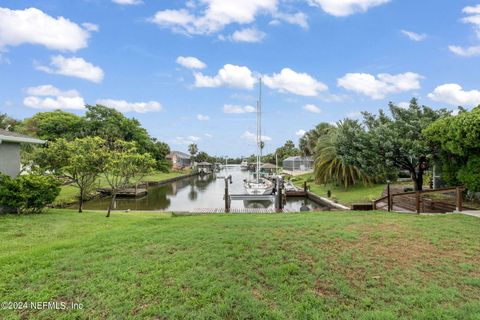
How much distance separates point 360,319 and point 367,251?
217cm

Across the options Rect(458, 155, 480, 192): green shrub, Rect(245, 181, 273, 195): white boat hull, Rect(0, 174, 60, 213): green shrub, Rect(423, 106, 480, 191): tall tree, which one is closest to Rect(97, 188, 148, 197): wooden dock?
Rect(245, 181, 273, 195): white boat hull

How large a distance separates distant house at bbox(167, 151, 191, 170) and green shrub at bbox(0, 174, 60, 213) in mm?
61245

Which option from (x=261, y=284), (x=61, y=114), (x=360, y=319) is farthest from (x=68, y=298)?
(x=61, y=114)

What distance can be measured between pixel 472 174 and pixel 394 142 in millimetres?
4142

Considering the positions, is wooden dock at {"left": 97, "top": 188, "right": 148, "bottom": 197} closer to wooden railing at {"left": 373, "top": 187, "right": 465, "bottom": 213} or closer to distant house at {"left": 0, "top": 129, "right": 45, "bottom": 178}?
distant house at {"left": 0, "top": 129, "right": 45, "bottom": 178}

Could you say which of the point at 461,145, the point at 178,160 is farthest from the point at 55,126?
the point at 461,145

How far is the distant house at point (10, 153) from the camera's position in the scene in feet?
33.9

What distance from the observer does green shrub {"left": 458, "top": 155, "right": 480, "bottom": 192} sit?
10.3 metres

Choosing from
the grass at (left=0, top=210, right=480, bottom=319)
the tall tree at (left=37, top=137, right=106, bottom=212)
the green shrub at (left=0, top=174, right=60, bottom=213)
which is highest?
the tall tree at (left=37, top=137, right=106, bottom=212)

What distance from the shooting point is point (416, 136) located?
14.5m

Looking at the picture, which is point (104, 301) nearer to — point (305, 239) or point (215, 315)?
point (215, 315)

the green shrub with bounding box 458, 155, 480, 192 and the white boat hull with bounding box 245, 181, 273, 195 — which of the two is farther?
the white boat hull with bounding box 245, 181, 273, 195

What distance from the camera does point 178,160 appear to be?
263ft

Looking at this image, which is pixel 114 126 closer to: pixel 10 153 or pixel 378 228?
pixel 10 153
